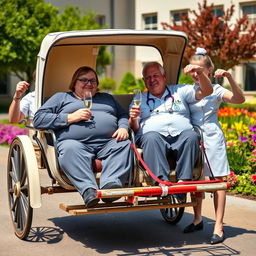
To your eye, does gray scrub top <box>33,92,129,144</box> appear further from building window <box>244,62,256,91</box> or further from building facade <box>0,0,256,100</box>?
building window <box>244,62,256,91</box>

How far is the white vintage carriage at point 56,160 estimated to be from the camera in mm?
5605

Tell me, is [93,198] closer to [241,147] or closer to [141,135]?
[141,135]

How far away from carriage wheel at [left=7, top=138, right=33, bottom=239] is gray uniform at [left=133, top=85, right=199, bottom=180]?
3.84ft

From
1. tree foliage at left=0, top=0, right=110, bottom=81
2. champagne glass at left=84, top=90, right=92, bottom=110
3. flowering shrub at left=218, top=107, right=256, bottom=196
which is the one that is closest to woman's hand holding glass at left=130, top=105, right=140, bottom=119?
champagne glass at left=84, top=90, right=92, bottom=110

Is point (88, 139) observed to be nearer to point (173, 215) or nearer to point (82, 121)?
point (82, 121)

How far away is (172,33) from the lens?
6.58m

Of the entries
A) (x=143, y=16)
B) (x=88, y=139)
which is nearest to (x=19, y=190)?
(x=88, y=139)

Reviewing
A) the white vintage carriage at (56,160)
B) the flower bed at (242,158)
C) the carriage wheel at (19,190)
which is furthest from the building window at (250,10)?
the carriage wheel at (19,190)

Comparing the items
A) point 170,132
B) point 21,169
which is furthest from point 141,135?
point 21,169

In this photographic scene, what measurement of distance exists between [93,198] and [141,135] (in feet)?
3.58

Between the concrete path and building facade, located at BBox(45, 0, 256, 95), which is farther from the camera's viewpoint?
building facade, located at BBox(45, 0, 256, 95)

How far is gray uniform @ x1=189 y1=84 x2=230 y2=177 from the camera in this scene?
628 centimetres

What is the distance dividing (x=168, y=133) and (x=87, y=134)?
0.79 meters

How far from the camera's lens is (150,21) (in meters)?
37.9
